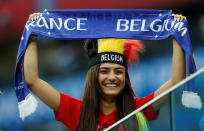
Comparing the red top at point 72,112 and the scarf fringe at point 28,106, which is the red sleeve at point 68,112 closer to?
the red top at point 72,112

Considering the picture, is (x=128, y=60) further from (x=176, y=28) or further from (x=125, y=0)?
(x=125, y=0)

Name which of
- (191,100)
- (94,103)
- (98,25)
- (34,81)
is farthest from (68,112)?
(191,100)

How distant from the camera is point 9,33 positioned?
6.19m

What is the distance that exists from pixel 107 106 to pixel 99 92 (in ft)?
0.38

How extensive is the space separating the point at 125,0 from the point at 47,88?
2.75 meters

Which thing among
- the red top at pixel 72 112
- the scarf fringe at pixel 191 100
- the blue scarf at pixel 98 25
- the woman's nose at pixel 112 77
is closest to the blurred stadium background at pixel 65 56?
the blue scarf at pixel 98 25

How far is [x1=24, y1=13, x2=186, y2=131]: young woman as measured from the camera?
10.2 ft

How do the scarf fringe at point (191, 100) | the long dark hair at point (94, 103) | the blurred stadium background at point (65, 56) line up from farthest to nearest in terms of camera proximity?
the blurred stadium background at point (65, 56) → the long dark hair at point (94, 103) → the scarf fringe at point (191, 100)

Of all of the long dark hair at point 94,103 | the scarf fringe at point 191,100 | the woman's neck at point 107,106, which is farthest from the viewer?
the woman's neck at point 107,106

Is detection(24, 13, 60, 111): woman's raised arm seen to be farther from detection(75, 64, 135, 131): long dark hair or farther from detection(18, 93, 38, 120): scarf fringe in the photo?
detection(75, 64, 135, 131): long dark hair

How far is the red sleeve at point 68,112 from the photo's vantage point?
321 cm

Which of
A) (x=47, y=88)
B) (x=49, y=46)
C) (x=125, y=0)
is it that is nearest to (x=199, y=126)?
(x=47, y=88)

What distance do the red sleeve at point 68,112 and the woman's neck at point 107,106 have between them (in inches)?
6.6

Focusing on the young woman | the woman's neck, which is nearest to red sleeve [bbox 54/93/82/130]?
the young woman
